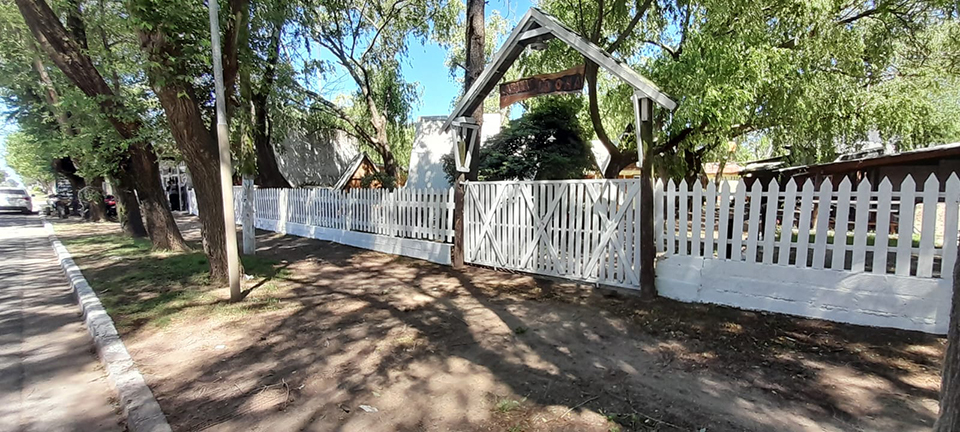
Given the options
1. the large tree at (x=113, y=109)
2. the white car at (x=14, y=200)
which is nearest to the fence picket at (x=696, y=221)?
the large tree at (x=113, y=109)

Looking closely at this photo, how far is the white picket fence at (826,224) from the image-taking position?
162 inches

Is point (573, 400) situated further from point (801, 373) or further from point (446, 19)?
point (446, 19)

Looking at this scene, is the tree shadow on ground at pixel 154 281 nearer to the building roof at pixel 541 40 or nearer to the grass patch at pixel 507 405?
the grass patch at pixel 507 405

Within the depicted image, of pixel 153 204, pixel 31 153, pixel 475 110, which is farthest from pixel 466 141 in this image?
pixel 31 153

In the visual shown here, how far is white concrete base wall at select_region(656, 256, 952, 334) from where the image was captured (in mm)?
4215

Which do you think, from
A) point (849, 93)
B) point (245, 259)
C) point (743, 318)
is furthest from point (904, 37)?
point (245, 259)

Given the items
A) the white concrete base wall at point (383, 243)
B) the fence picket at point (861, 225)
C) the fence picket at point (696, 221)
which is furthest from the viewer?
the white concrete base wall at point (383, 243)

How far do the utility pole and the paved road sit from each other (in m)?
1.60

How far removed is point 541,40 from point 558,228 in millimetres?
2906

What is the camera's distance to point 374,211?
10.4m

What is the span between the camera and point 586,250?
6.48 meters

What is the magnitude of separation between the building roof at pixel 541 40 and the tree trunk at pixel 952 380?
12.8 feet

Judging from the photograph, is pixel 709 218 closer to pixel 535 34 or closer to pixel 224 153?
pixel 535 34

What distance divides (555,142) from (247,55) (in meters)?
7.36
